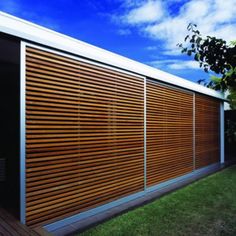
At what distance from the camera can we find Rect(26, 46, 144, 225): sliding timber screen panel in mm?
3070

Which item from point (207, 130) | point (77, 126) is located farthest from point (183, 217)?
point (207, 130)

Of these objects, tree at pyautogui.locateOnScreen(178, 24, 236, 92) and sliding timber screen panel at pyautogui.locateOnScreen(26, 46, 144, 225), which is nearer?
tree at pyautogui.locateOnScreen(178, 24, 236, 92)

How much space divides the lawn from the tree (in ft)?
8.17

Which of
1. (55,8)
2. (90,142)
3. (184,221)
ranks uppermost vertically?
(55,8)

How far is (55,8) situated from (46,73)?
14.0 ft

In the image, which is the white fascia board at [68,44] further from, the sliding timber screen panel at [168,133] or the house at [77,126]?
the sliding timber screen panel at [168,133]

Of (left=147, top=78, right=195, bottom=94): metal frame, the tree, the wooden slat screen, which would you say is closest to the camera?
the tree

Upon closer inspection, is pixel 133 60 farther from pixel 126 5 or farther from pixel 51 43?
pixel 126 5

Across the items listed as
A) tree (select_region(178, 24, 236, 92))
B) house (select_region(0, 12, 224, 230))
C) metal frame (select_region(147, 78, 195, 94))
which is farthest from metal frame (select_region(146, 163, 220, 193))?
tree (select_region(178, 24, 236, 92))

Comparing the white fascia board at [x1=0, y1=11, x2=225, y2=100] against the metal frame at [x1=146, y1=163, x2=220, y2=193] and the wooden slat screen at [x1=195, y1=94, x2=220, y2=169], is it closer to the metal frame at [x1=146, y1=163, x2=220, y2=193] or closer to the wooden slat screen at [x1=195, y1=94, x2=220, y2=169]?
the wooden slat screen at [x1=195, y1=94, x2=220, y2=169]

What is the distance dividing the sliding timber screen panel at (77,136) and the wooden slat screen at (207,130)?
3.15 m

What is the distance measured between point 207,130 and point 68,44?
6032mm

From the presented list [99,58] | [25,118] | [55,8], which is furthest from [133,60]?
[55,8]

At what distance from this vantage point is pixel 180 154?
624cm
